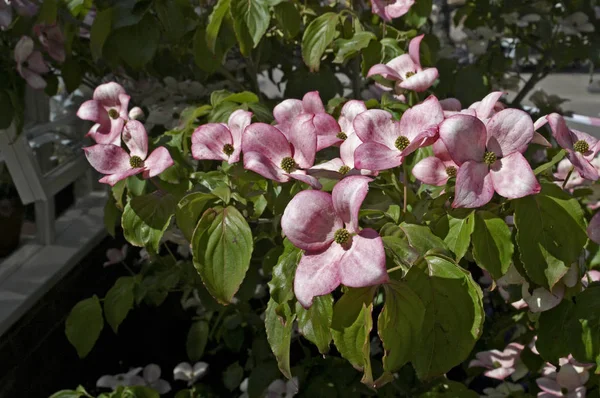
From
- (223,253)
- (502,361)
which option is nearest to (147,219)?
(223,253)

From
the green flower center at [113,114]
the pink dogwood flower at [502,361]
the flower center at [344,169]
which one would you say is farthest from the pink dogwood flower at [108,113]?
the pink dogwood flower at [502,361]

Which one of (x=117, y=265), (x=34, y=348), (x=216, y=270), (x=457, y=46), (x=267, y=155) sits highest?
(x=267, y=155)

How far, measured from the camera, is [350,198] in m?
0.70

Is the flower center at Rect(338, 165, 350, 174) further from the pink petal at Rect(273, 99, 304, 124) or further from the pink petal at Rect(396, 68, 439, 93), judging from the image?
the pink petal at Rect(396, 68, 439, 93)

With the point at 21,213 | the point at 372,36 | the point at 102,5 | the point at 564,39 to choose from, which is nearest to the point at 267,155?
the point at 372,36

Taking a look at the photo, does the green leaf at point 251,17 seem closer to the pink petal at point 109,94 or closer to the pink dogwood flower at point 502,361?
the pink petal at point 109,94

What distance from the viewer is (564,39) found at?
2.10 metres

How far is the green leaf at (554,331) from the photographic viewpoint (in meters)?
0.98

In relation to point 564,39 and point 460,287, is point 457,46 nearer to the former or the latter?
point 564,39

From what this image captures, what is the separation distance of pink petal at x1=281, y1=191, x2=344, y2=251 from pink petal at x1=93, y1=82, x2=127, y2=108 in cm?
51

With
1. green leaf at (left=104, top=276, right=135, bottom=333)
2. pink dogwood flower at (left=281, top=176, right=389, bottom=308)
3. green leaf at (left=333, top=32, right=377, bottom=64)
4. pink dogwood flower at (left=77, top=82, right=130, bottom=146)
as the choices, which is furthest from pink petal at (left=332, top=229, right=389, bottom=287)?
green leaf at (left=104, top=276, right=135, bottom=333)

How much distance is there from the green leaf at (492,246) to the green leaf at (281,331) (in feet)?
0.74

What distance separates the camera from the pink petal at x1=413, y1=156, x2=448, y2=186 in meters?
0.83

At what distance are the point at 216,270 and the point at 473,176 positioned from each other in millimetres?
311
